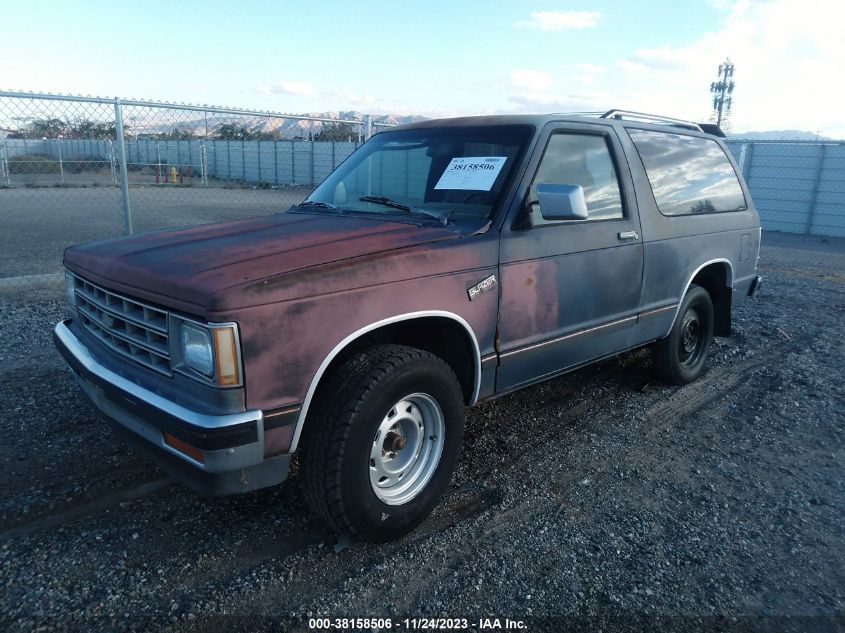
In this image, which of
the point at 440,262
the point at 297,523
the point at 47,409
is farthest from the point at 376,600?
the point at 47,409

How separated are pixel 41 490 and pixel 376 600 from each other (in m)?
1.94

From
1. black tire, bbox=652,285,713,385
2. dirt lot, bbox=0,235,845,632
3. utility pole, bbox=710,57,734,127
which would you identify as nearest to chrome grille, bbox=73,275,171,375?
dirt lot, bbox=0,235,845,632

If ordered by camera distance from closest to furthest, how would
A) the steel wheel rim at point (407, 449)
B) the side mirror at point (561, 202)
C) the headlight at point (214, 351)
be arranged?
1. the headlight at point (214, 351)
2. the steel wheel rim at point (407, 449)
3. the side mirror at point (561, 202)

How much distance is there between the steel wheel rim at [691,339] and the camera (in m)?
5.11

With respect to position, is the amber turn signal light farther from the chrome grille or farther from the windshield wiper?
the windshield wiper

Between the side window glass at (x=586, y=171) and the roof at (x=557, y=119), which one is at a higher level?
the roof at (x=557, y=119)

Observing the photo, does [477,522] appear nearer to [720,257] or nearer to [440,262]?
[440,262]

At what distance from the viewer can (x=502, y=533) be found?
10.1ft

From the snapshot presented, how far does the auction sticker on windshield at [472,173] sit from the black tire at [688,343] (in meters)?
2.15

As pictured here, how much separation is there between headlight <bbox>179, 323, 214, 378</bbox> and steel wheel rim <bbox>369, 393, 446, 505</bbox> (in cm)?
82

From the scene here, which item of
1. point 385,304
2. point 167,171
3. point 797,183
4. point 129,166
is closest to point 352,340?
point 385,304

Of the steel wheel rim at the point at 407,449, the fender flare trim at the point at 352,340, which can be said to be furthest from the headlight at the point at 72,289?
the steel wheel rim at the point at 407,449

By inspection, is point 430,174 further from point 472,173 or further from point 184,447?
point 184,447

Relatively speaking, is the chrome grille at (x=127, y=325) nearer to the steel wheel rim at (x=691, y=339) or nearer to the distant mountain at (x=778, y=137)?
the steel wheel rim at (x=691, y=339)
